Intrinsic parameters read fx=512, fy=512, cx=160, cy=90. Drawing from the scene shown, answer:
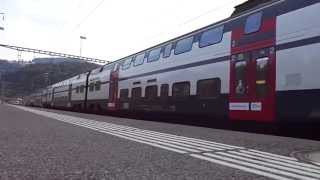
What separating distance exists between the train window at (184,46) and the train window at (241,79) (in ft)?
13.3

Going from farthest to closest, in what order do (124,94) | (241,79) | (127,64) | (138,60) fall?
(127,64)
(124,94)
(138,60)
(241,79)

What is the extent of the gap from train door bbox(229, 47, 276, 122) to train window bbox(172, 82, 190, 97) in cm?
343

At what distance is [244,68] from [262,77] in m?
1.02

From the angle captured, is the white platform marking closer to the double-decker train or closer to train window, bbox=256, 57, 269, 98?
the double-decker train

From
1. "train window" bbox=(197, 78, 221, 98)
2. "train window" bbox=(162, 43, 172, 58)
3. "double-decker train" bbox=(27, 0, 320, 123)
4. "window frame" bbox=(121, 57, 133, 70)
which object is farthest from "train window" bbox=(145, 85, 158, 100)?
"train window" bbox=(197, 78, 221, 98)

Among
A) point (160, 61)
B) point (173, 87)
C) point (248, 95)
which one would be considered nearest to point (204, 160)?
point (248, 95)

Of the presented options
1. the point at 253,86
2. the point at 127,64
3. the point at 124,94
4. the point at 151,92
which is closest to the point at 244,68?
A: the point at 253,86

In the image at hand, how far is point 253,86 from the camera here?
581 inches

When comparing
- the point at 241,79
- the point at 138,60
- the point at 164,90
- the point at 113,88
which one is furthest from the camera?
the point at 113,88

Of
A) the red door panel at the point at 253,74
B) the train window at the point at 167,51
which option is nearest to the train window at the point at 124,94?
the train window at the point at 167,51

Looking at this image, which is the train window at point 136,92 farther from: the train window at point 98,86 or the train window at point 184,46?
the train window at point 98,86

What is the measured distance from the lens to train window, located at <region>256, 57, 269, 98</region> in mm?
14250

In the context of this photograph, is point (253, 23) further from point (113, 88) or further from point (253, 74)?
point (113, 88)

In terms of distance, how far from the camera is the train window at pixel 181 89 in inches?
757
